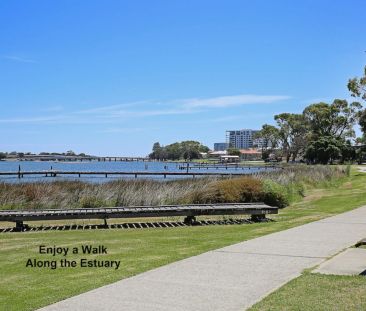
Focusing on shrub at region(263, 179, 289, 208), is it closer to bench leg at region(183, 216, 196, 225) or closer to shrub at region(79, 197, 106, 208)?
bench leg at region(183, 216, 196, 225)

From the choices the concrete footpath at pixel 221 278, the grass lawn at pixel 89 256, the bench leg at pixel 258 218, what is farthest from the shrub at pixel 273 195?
the concrete footpath at pixel 221 278

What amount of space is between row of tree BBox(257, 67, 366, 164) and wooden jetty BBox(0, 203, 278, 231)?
67652mm

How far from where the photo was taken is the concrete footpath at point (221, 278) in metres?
5.75

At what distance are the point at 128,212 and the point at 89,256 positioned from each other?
6064mm

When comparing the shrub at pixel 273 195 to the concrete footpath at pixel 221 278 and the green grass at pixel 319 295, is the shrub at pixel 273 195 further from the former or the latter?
the green grass at pixel 319 295

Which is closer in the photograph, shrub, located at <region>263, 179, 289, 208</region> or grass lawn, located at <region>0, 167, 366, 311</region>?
grass lawn, located at <region>0, 167, 366, 311</region>

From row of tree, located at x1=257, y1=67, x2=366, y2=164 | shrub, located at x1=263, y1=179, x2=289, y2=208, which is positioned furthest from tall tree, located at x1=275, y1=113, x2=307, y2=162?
shrub, located at x1=263, y1=179, x2=289, y2=208

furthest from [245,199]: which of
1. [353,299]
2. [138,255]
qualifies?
[353,299]

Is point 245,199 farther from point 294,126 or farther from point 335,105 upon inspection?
point 294,126

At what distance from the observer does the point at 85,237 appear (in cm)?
1208

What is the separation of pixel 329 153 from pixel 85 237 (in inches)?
3542

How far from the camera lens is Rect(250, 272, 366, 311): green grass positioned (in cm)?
548

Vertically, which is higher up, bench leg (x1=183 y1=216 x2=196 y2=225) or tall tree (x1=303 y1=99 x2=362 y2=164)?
tall tree (x1=303 y1=99 x2=362 y2=164)

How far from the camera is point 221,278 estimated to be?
696 cm
